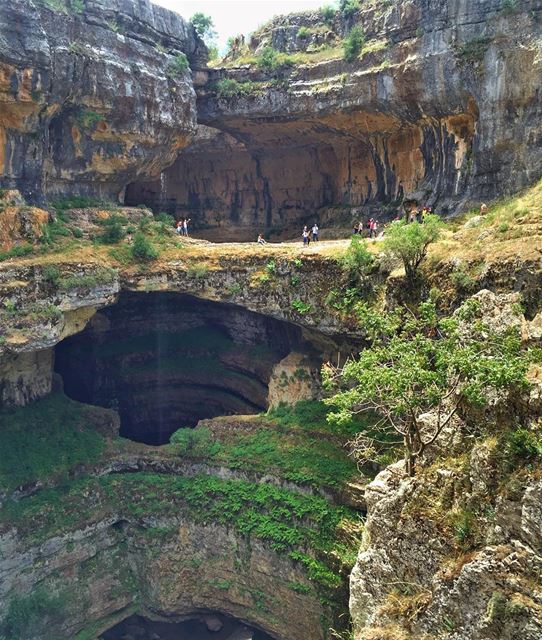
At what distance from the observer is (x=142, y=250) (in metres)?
19.6

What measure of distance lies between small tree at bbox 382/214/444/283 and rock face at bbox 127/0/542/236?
646 cm

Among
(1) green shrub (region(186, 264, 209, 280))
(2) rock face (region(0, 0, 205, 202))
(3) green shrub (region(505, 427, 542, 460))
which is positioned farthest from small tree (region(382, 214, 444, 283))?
(2) rock face (region(0, 0, 205, 202))

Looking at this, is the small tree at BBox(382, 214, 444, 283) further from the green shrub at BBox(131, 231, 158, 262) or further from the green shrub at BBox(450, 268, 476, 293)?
the green shrub at BBox(131, 231, 158, 262)


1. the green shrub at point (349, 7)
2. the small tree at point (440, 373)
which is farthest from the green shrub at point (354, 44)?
the small tree at point (440, 373)

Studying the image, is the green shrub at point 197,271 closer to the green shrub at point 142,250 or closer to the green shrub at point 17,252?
the green shrub at point 142,250

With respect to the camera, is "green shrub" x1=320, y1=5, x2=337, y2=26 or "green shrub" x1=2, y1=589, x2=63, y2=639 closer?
"green shrub" x1=2, y1=589, x2=63, y2=639

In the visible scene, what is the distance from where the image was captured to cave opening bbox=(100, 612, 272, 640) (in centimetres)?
1897

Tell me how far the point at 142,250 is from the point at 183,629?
13876 mm

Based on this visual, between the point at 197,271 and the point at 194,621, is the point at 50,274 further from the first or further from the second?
the point at 194,621

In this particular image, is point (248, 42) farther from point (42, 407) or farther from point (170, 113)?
point (42, 407)

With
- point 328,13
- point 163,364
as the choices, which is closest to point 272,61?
point 328,13

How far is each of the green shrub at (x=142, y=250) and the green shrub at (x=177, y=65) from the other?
806 centimetres

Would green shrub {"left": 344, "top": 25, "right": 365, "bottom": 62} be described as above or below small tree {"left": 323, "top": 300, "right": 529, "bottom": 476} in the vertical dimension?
above

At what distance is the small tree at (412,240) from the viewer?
14562mm
